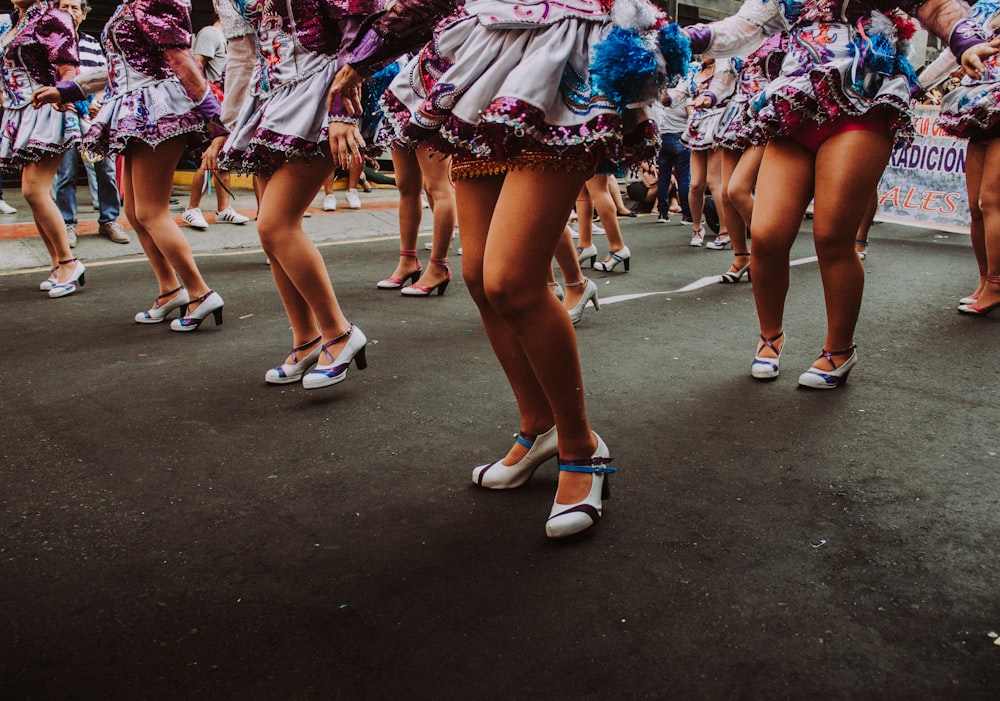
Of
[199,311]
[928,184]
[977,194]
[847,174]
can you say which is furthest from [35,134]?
[928,184]

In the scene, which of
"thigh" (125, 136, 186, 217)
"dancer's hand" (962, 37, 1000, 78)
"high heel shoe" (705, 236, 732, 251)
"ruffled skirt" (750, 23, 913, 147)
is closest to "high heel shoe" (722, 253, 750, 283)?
"high heel shoe" (705, 236, 732, 251)

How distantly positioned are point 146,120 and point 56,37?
1682 millimetres

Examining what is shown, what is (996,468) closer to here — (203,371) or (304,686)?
(304,686)

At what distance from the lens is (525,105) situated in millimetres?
2238

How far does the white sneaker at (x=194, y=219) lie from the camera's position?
876cm

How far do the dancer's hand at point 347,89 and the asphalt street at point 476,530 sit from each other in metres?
1.21

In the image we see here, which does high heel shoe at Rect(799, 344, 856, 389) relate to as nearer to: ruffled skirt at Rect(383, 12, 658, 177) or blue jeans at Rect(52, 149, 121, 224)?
ruffled skirt at Rect(383, 12, 658, 177)

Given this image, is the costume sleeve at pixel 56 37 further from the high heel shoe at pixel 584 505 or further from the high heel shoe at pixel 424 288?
the high heel shoe at pixel 584 505

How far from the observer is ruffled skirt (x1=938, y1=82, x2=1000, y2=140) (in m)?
5.14

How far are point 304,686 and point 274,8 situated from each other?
2900 mm

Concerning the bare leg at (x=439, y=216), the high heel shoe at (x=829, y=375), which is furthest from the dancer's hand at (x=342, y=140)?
the bare leg at (x=439, y=216)

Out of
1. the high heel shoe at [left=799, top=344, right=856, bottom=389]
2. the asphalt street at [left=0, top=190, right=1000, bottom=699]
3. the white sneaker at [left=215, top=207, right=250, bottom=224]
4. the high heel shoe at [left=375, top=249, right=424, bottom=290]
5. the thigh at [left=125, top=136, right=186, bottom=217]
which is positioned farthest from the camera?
the white sneaker at [left=215, top=207, right=250, bottom=224]

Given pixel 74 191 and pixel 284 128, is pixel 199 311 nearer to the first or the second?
pixel 284 128

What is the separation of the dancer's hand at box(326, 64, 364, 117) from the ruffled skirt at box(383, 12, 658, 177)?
796 mm
